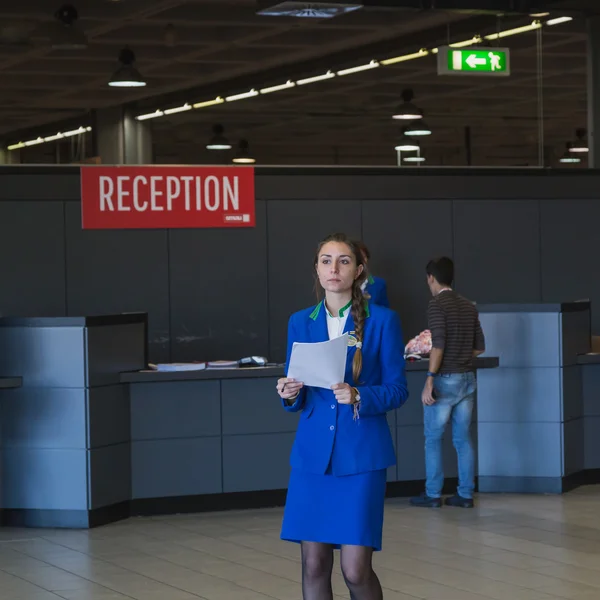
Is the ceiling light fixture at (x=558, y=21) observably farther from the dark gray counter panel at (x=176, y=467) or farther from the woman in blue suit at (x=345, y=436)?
the woman in blue suit at (x=345, y=436)

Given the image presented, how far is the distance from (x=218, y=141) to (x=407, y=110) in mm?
1947

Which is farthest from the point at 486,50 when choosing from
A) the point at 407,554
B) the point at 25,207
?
the point at 407,554

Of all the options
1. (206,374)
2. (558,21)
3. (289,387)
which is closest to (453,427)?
(206,374)

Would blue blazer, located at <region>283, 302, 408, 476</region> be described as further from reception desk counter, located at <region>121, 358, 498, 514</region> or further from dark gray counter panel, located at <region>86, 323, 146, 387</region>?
reception desk counter, located at <region>121, 358, 498, 514</region>

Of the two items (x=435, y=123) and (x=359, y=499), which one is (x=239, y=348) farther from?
(x=359, y=499)

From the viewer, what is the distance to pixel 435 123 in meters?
12.6

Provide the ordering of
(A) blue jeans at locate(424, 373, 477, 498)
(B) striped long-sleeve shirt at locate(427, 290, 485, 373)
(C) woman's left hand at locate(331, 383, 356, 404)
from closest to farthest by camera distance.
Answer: (C) woman's left hand at locate(331, 383, 356, 404) → (B) striped long-sleeve shirt at locate(427, 290, 485, 373) → (A) blue jeans at locate(424, 373, 477, 498)

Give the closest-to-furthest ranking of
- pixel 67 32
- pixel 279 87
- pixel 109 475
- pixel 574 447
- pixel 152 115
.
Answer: pixel 109 475, pixel 574 447, pixel 67 32, pixel 152 115, pixel 279 87

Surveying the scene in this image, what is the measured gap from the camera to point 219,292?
11.9 meters

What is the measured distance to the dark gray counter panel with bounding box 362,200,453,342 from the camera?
1230 cm

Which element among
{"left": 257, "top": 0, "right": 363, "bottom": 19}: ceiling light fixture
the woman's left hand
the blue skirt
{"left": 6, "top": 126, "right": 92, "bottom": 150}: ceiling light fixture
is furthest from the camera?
{"left": 6, "top": 126, "right": 92, "bottom": 150}: ceiling light fixture

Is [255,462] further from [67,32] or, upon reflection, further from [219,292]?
[67,32]

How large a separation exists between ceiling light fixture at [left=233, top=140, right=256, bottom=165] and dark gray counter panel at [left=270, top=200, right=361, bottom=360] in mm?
455

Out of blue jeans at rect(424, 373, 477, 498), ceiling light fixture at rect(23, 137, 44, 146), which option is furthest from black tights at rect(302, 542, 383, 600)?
ceiling light fixture at rect(23, 137, 44, 146)
